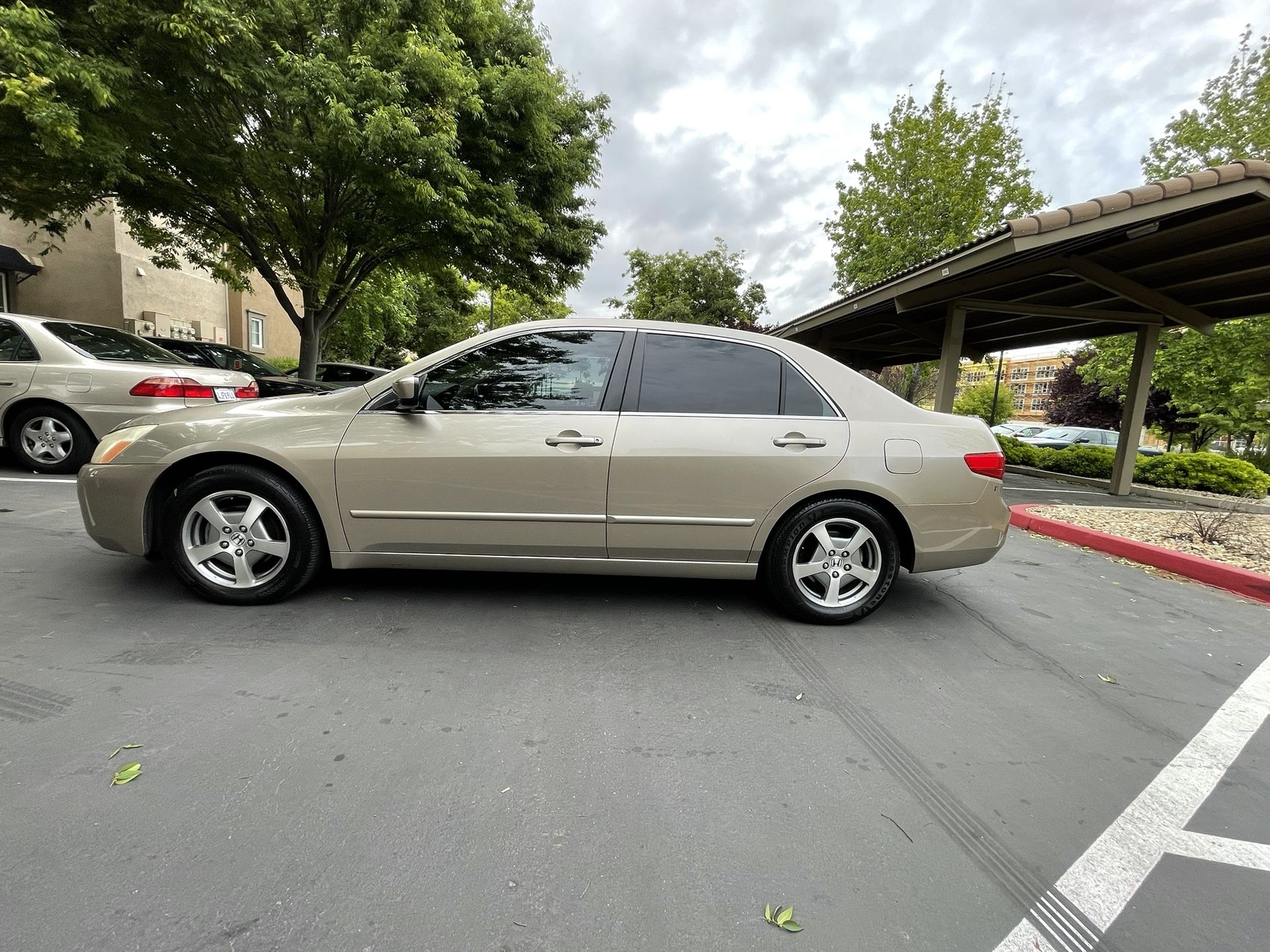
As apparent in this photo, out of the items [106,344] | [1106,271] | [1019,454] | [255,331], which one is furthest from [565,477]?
[255,331]

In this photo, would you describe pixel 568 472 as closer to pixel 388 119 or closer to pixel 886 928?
pixel 886 928

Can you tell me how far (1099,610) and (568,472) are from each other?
3.69 metres

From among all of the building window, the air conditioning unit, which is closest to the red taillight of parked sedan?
the air conditioning unit

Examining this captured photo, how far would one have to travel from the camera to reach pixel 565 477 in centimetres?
304

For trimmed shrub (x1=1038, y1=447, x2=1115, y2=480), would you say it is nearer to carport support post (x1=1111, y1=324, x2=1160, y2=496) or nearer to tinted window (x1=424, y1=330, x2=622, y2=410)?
carport support post (x1=1111, y1=324, x2=1160, y2=496)

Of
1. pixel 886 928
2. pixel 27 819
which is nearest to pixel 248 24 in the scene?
pixel 27 819

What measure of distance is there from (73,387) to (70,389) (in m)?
0.03

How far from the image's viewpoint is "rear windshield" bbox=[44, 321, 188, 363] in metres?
5.74

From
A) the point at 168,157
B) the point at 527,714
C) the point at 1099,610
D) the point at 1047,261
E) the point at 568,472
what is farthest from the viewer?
the point at 168,157

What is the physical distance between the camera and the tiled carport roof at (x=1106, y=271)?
19.5 feet

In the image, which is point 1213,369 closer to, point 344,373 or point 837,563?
point 837,563

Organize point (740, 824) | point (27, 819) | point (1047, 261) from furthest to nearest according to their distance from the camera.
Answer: point (1047, 261)
point (740, 824)
point (27, 819)

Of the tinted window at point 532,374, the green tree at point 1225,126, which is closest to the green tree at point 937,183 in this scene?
the green tree at point 1225,126

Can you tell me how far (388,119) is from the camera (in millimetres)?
8453
